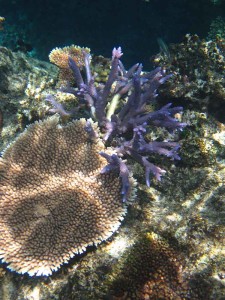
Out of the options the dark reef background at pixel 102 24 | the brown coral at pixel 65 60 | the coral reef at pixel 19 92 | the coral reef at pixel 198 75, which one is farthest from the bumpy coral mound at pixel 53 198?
the dark reef background at pixel 102 24

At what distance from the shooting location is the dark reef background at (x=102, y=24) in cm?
1038

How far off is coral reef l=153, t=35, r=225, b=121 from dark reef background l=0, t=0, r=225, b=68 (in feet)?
19.8

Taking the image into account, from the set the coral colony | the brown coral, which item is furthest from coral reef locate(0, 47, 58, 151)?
the coral colony

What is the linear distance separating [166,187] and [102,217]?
39.9 inches

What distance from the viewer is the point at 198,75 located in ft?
14.9

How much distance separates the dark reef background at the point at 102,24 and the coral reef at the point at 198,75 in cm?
604

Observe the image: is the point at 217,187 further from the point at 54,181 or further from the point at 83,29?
the point at 83,29

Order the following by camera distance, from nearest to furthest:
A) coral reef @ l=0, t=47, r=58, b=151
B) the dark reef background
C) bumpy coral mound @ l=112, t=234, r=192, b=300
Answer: bumpy coral mound @ l=112, t=234, r=192, b=300
coral reef @ l=0, t=47, r=58, b=151
the dark reef background

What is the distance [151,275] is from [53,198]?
138 centimetres

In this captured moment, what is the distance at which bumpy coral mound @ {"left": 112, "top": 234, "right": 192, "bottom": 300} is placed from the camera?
8.46ft

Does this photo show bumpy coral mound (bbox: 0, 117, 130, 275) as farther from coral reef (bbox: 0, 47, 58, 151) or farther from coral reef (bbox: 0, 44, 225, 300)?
coral reef (bbox: 0, 47, 58, 151)

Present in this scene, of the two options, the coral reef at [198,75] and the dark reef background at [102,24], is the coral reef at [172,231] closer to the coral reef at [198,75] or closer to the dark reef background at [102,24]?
the coral reef at [198,75]

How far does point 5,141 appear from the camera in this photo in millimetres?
4266

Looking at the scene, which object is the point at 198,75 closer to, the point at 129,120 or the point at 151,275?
the point at 129,120
